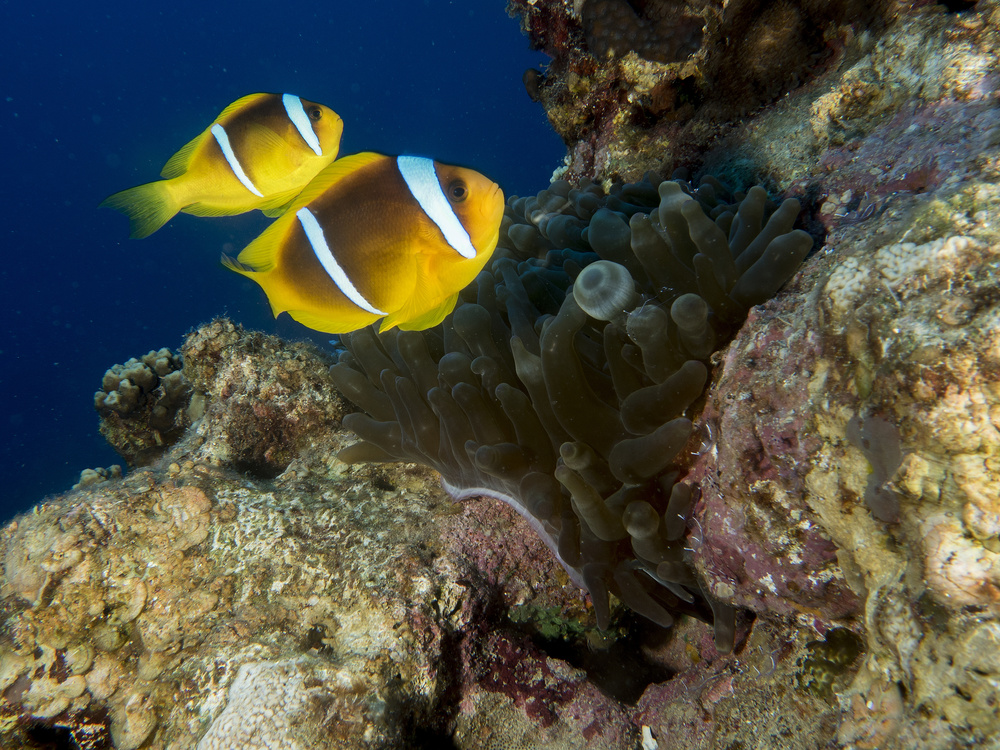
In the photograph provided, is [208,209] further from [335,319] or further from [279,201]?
[335,319]

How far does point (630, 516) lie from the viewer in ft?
4.83

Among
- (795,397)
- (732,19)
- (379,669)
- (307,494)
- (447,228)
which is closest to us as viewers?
(795,397)

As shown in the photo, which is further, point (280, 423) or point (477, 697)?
point (280, 423)

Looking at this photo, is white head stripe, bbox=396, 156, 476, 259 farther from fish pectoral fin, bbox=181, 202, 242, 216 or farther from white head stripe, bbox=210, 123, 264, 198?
fish pectoral fin, bbox=181, 202, 242, 216

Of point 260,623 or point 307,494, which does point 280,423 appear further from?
point 260,623

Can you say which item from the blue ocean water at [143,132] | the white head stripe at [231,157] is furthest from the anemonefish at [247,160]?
the blue ocean water at [143,132]

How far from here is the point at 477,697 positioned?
1825mm

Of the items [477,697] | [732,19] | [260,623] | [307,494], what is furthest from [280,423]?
[732,19]

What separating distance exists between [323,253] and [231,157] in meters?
0.94

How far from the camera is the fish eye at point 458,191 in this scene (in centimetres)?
Result: 147

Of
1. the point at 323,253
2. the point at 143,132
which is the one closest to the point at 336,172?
the point at 323,253

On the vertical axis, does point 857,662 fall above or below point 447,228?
below

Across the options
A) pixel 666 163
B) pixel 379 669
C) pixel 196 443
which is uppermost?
pixel 196 443

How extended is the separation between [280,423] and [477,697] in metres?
1.59
